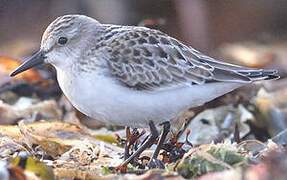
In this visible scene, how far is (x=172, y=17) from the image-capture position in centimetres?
835

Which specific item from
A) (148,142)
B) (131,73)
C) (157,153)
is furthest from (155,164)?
(131,73)

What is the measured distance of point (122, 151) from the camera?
504cm

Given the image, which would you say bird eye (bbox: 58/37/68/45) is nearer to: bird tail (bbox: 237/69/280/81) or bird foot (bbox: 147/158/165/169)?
bird foot (bbox: 147/158/165/169)

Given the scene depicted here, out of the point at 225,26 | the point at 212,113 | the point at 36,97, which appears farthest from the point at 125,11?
the point at 212,113

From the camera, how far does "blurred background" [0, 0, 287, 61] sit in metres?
8.39

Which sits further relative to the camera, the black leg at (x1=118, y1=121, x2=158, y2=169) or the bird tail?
the bird tail

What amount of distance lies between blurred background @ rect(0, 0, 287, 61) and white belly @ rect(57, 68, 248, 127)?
12.0 feet

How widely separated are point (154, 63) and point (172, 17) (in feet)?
12.7

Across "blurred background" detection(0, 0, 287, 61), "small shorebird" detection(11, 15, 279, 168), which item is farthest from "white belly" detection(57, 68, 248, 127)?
"blurred background" detection(0, 0, 287, 61)

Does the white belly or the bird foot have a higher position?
the white belly

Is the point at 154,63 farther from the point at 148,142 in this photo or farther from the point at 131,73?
the point at 148,142

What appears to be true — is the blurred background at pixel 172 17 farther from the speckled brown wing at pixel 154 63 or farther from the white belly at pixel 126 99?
the white belly at pixel 126 99

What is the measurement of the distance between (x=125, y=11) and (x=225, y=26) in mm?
1345

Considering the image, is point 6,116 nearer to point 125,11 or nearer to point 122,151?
point 122,151
